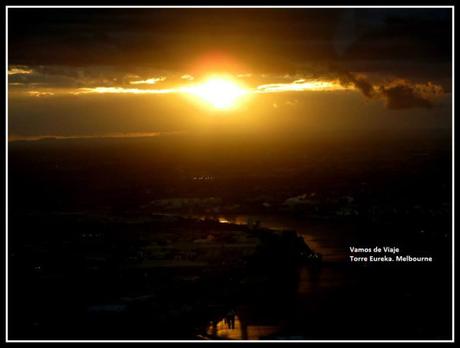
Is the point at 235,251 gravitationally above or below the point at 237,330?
above

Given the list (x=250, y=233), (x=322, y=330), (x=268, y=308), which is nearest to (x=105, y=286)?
(x=268, y=308)

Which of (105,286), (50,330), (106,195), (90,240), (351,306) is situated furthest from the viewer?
(106,195)

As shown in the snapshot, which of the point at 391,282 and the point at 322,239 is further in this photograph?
the point at 322,239

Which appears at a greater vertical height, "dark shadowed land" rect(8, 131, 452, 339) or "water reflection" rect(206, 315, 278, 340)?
"dark shadowed land" rect(8, 131, 452, 339)

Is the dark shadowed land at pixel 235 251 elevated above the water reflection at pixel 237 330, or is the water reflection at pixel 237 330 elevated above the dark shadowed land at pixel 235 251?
the dark shadowed land at pixel 235 251

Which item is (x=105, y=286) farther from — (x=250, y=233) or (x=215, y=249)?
(x=250, y=233)

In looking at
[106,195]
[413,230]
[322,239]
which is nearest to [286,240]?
[322,239]

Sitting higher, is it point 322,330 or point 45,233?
point 45,233

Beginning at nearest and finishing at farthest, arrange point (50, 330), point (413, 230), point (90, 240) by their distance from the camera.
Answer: point (50, 330) → point (413, 230) → point (90, 240)
